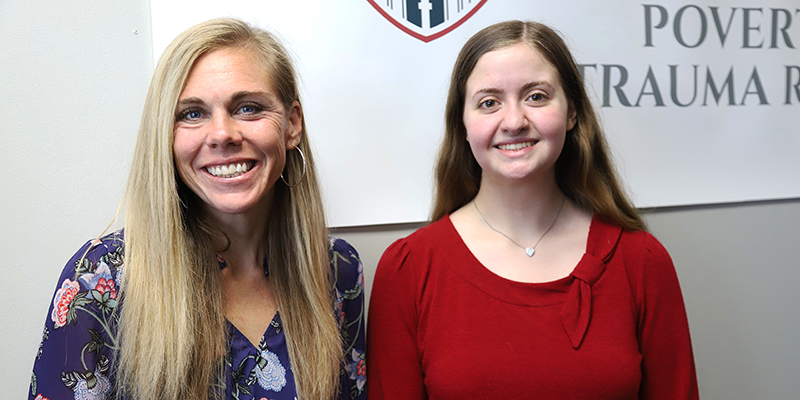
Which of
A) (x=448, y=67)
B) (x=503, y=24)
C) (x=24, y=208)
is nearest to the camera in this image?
(x=503, y=24)

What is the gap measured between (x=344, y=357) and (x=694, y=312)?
4.18 feet

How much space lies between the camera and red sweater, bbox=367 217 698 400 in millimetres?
1108

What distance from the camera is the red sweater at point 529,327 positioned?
1108mm

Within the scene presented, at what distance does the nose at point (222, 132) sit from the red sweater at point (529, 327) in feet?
1.51

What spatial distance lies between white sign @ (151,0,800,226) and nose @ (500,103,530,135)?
44 cm

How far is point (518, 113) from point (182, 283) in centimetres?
76

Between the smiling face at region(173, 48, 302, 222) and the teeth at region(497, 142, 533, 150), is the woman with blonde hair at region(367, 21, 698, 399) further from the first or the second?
the smiling face at region(173, 48, 302, 222)

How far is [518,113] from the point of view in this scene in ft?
3.73

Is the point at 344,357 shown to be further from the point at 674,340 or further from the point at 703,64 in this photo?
the point at 703,64

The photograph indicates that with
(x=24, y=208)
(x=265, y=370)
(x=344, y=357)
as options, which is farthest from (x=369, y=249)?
(x=24, y=208)

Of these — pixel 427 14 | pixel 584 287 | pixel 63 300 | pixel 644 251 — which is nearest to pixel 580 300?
pixel 584 287

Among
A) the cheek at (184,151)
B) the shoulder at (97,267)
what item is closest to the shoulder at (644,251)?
the cheek at (184,151)

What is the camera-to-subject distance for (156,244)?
104 centimetres

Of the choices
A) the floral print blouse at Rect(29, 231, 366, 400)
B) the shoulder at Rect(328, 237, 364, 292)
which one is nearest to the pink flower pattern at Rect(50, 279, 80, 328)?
the floral print blouse at Rect(29, 231, 366, 400)
